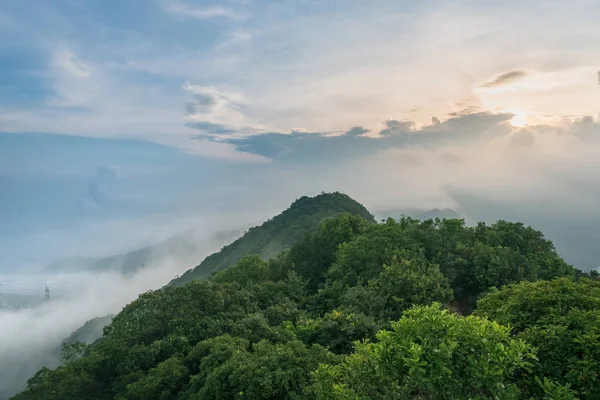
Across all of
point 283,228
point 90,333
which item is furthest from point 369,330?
point 90,333

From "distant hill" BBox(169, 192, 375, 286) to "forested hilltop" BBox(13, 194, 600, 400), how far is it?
45974mm

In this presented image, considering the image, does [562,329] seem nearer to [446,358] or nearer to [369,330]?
[446,358]

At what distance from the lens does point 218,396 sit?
14.8 metres

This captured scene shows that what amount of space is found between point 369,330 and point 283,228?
80.8 meters

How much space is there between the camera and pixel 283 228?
101438mm

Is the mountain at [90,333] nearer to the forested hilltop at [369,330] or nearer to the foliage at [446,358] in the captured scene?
the forested hilltop at [369,330]

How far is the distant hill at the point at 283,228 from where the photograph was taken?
298 feet

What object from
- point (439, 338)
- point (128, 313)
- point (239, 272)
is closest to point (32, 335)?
point (239, 272)

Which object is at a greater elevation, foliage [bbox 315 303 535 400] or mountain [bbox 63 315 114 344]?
foliage [bbox 315 303 535 400]

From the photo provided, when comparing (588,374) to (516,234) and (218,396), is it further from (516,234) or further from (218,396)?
(516,234)

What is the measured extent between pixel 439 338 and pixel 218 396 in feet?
33.1

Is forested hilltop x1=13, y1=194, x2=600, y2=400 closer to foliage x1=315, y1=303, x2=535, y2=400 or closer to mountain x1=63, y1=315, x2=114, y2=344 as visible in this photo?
foliage x1=315, y1=303, x2=535, y2=400

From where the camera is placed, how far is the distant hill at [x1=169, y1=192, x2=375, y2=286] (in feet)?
298

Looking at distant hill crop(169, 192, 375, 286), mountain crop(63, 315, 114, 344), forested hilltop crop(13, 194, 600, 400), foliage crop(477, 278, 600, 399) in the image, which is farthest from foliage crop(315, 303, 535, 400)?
mountain crop(63, 315, 114, 344)
